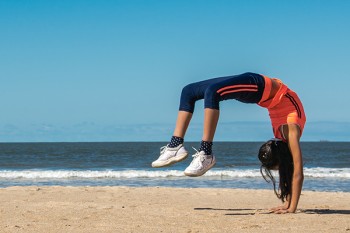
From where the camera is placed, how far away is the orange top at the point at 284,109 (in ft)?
21.1

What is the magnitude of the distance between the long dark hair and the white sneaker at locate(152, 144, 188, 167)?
1874 millimetres

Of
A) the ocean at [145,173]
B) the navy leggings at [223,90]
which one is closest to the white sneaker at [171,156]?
the navy leggings at [223,90]

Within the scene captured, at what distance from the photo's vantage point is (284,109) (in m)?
6.93

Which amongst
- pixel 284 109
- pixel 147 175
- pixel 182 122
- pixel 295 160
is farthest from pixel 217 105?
pixel 147 175

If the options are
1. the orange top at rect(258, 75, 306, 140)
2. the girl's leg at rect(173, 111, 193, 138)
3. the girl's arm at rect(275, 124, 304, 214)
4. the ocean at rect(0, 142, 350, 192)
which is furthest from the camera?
the ocean at rect(0, 142, 350, 192)

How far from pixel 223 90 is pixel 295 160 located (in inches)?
83.2

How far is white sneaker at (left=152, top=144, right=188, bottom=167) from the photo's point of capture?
5.82m

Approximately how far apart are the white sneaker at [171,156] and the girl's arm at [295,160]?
1865 mm

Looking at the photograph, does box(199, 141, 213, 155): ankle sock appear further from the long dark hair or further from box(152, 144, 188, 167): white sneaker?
the long dark hair

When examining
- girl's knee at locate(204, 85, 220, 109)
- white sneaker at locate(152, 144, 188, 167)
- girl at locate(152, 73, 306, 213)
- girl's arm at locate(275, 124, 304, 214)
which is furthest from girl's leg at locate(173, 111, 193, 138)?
girl's arm at locate(275, 124, 304, 214)

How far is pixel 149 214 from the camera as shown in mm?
7414

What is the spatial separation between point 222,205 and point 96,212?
9.20 feet

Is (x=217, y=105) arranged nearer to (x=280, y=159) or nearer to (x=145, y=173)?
(x=280, y=159)

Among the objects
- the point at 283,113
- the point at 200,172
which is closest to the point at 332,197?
the point at 283,113
